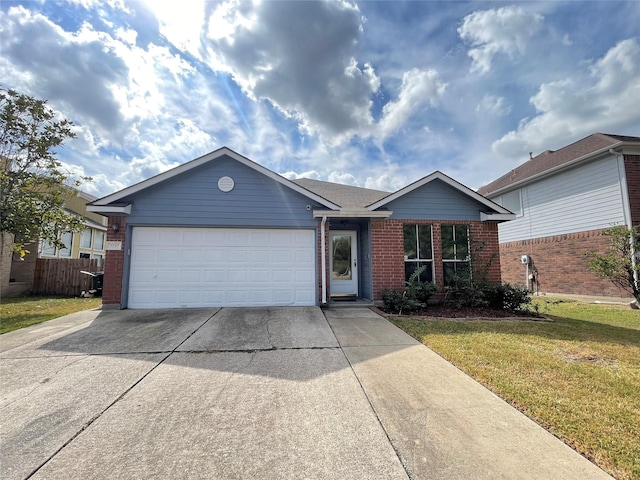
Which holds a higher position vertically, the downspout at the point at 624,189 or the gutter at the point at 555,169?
the gutter at the point at 555,169

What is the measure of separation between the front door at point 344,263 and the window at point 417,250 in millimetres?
1760

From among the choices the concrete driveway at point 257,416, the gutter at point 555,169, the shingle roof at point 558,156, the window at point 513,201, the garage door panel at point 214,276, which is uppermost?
the shingle roof at point 558,156

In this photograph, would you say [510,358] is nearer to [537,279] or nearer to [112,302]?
[112,302]

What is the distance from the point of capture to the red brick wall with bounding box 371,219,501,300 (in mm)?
8523

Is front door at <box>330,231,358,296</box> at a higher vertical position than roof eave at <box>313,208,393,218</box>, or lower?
lower

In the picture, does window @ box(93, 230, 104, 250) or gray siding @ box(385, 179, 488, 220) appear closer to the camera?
gray siding @ box(385, 179, 488, 220)

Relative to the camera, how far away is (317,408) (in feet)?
9.21

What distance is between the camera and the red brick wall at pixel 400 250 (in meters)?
8.52

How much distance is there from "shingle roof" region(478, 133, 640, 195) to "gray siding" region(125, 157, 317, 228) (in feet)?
39.6

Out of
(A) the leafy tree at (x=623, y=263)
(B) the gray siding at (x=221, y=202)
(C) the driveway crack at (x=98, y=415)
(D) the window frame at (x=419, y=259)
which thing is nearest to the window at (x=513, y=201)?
(A) the leafy tree at (x=623, y=263)

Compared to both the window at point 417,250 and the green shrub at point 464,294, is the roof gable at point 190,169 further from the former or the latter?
the green shrub at point 464,294

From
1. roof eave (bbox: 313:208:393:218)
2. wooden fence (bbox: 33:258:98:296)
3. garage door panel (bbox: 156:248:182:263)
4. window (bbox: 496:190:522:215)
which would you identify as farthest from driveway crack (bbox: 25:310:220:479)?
window (bbox: 496:190:522:215)

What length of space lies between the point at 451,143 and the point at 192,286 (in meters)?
11.1

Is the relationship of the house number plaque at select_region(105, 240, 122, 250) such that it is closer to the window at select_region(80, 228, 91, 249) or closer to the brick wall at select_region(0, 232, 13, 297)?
the brick wall at select_region(0, 232, 13, 297)
